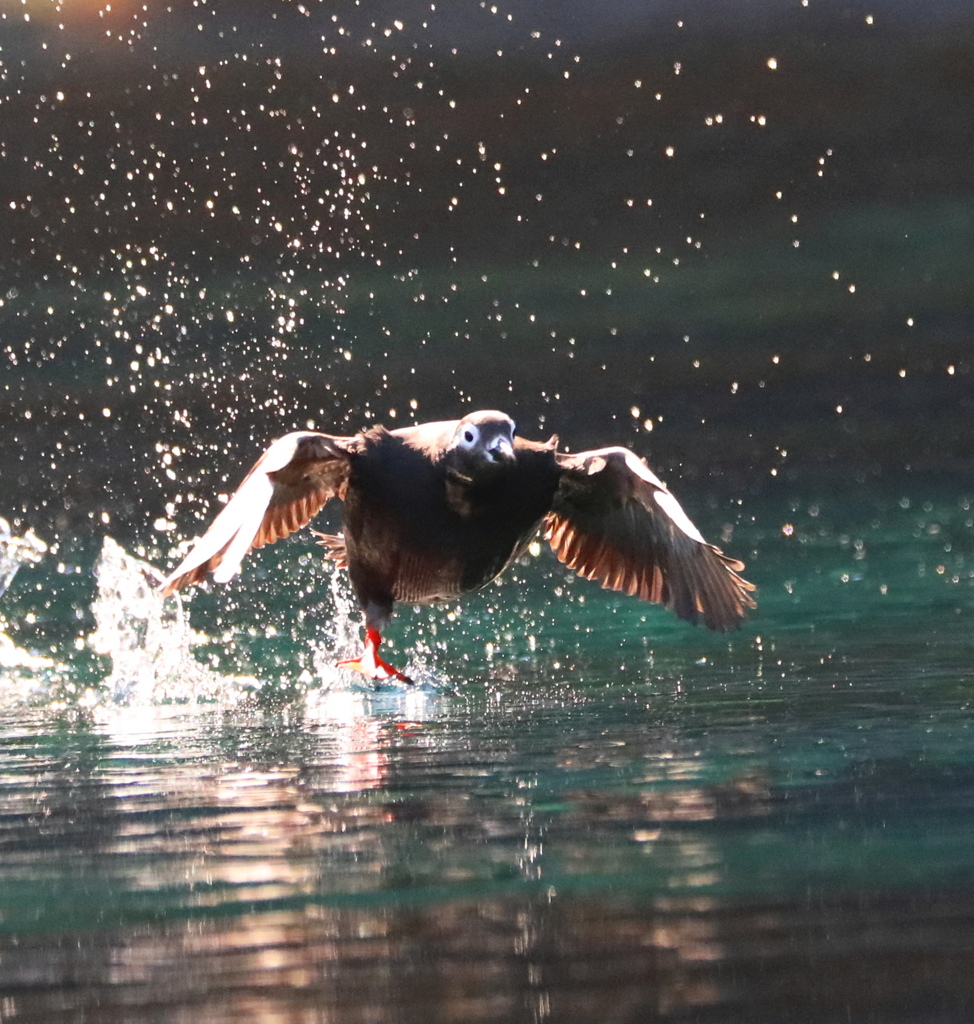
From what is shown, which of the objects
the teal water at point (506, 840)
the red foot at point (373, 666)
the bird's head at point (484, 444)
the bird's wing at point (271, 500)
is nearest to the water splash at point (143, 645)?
the teal water at point (506, 840)

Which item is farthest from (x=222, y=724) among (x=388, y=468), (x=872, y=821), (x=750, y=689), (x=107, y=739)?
(x=872, y=821)

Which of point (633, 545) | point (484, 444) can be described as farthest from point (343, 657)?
point (484, 444)

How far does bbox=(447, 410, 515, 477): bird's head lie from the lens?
21.6 feet

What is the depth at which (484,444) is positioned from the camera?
6582mm

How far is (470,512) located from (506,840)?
2.71 metres

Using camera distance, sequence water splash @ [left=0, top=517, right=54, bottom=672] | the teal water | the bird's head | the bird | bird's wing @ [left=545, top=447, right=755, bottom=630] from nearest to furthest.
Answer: the teal water → the bird's head → the bird → bird's wing @ [left=545, top=447, right=755, bottom=630] → water splash @ [left=0, top=517, right=54, bottom=672]

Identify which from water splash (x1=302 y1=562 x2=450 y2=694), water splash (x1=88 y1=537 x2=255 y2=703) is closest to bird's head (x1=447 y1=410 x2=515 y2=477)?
water splash (x1=302 y1=562 x2=450 y2=694)

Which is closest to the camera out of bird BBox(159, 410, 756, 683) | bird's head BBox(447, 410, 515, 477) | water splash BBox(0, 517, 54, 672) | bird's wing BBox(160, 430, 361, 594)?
bird's wing BBox(160, 430, 361, 594)

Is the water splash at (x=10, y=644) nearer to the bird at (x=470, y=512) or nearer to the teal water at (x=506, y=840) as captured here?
the teal water at (x=506, y=840)

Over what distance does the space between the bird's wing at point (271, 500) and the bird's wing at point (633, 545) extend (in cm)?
87

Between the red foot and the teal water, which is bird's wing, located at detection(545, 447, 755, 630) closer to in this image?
the teal water

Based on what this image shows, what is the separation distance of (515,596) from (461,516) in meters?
4.38

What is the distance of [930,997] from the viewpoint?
295cm

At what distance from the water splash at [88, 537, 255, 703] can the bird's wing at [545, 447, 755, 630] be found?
1.47 m
